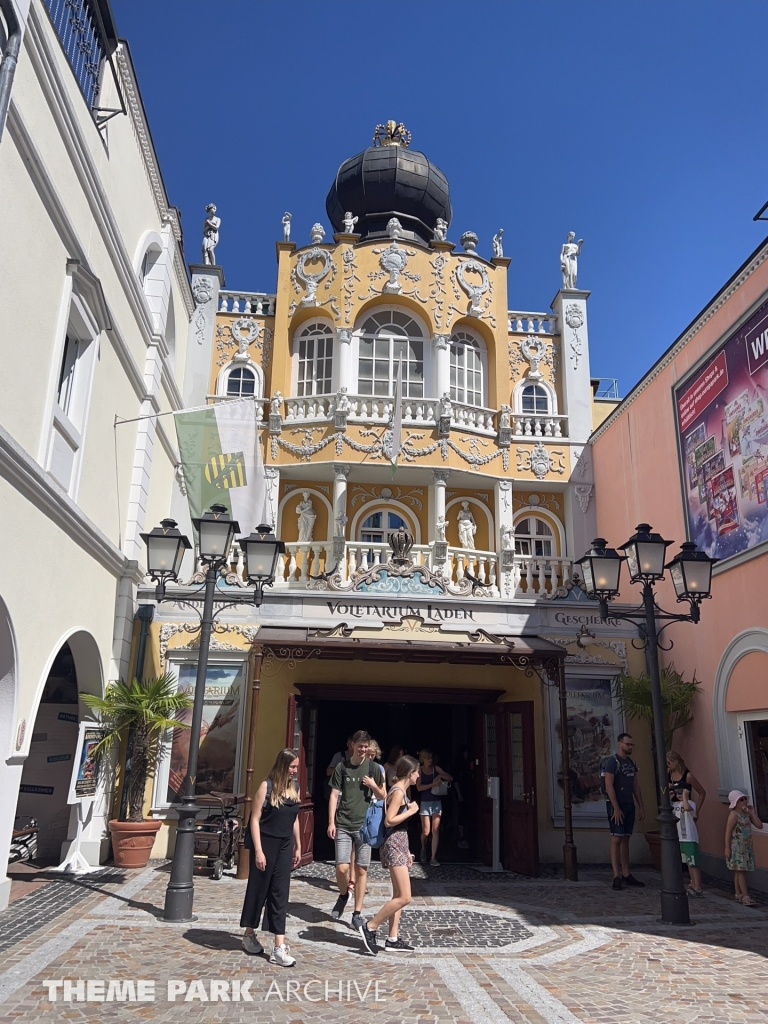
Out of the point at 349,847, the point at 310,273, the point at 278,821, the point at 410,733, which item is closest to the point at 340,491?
the point at 410,733

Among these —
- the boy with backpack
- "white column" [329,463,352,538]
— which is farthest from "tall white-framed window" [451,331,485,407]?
the boy with backpack

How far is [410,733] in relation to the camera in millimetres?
17250

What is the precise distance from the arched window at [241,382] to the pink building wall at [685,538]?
8658mm

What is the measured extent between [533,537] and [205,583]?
Answer: 1163 cm

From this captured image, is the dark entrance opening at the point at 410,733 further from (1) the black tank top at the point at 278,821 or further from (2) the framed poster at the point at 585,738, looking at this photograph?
(1) the black tank top at the point at 278,821

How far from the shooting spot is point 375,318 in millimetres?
19141

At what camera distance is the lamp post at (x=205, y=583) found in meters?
7.60

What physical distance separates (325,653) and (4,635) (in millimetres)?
4608

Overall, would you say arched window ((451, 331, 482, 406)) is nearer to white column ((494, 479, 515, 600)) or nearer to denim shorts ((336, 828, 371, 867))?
white column ((494, 479, 515, 600))

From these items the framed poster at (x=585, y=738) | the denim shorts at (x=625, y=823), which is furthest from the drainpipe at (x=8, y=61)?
the framed poster at (x=585, y=738)

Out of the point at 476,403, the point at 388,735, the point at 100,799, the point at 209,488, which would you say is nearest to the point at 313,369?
the point at 476,403

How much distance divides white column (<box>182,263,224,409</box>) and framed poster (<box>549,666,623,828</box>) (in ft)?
34.9

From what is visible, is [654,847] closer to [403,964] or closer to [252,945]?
[403,964]

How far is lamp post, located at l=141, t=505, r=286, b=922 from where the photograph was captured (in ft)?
24.9
